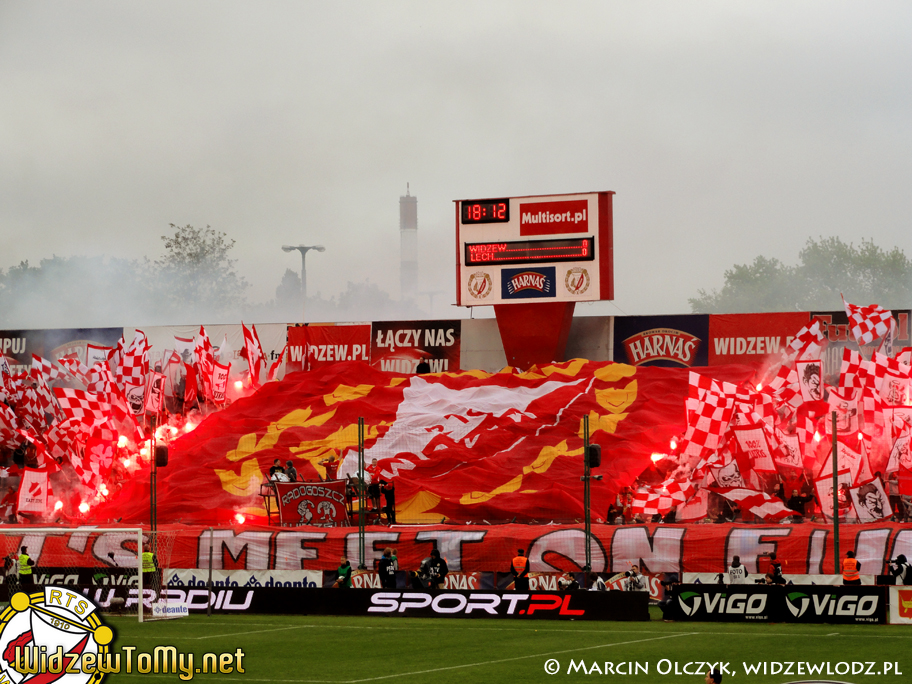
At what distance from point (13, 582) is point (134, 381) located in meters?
20.5

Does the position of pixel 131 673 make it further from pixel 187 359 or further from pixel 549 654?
pixel 187 359

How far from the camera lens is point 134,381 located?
49.4 metres

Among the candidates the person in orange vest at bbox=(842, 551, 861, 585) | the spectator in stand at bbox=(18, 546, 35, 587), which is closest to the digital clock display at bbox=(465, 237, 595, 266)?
the person in orange vest at bbox=(842, 551, 861, 585)

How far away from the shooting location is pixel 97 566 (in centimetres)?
3316

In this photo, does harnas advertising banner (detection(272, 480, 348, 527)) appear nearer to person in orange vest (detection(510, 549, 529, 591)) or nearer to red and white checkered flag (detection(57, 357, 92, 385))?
person in orange vest (detection(510, 549, 529, 591))

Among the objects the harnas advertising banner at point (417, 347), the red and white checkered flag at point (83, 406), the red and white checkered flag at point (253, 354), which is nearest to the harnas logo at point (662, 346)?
Result: the harnas advertising banner at point (417, 347)

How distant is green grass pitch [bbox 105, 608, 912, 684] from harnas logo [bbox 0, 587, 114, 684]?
279 cm

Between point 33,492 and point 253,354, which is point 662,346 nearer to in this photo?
point 253,354

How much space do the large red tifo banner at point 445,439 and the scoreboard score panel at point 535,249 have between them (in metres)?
3.66

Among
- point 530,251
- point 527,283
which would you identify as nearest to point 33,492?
point 527,283

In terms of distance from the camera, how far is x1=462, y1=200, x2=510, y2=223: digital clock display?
2057 inches

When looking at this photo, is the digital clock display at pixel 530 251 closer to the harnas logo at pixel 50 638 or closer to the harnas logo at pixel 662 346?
the harnas logo at pixel 662 346

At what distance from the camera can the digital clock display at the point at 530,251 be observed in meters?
51.6

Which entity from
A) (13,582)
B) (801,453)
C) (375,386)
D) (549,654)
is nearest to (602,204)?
(375,386)
